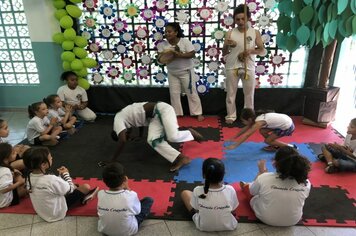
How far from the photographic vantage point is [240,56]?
3.75 metres

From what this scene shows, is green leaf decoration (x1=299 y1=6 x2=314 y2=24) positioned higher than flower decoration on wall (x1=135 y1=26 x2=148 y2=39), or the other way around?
green leaf decoration (x1=299 y1=6 x2=314 y2=24)

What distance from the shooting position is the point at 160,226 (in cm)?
223

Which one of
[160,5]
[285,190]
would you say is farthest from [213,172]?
[160,5]

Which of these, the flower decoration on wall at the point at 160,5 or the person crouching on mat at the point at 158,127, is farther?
the flower decoration on wall at the point at 160,5

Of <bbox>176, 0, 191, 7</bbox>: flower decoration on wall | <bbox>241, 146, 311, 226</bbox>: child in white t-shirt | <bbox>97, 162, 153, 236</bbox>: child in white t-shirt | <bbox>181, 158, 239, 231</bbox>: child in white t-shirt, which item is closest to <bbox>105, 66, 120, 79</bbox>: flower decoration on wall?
<bbox>176, 0, 191, 7</bbox>: flower decoration on wall

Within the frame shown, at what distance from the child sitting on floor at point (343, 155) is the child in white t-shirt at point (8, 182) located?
277 cm

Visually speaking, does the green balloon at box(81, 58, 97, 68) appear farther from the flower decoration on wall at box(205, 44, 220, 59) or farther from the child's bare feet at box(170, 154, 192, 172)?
the child's bare feet at box(170, 154, 192, 172)

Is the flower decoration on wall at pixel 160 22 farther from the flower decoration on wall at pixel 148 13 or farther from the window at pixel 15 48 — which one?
the window at pixel 15 48

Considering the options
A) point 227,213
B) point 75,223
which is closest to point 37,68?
point 75,223

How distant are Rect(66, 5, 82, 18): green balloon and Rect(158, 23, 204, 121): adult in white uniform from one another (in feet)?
3.78

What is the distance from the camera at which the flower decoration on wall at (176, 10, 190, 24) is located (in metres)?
3.93

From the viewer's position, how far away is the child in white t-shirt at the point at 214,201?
199cm

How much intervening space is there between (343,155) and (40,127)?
3.24 m

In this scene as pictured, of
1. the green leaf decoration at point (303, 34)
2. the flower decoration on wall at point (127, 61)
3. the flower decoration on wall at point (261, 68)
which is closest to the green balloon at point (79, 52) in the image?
the flower decoration on wall at point (127, 61)
